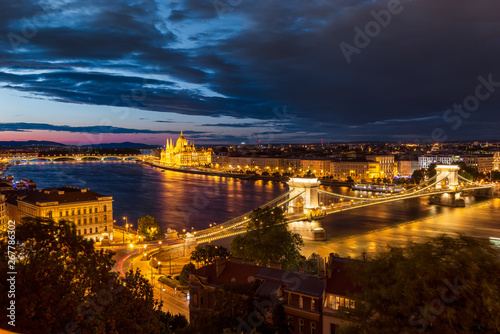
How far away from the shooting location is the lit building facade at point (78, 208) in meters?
15.7

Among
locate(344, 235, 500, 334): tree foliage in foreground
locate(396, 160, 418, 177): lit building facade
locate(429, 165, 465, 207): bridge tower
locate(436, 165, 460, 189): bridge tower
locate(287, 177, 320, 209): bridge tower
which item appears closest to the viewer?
locate(344, 235, 500, 334): tree foliage in foreground

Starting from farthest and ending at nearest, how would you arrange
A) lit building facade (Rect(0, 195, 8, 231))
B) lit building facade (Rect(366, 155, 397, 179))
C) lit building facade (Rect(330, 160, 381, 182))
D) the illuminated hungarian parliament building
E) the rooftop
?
1. the illuminated hungarian parliament building
2. lit building facade (Rect(366, 155, 397, 179))
3. lit building facade (Rect(330, 160, 381, 182))
4. lit building facade (Rect(0, 195, 8, 231))
5. the rooftop

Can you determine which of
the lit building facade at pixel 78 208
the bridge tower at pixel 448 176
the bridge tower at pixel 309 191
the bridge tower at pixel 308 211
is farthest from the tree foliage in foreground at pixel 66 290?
the bridge tower at pixel 448 176

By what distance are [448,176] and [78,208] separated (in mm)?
29607

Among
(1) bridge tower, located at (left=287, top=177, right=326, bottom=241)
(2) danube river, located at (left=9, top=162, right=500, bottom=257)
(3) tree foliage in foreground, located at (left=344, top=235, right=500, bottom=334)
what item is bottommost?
(2) danube river, located at (left=9, top=162, right=500, bottom=257)

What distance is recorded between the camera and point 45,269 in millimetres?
4004

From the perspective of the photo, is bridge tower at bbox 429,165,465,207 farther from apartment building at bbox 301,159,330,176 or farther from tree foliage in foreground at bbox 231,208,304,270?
tree foliage in foreground at bbox 231,208,304,270

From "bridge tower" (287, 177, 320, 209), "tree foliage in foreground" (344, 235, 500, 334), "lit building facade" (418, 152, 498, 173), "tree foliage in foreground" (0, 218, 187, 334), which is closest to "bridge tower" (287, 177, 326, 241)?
"bridge tower" (287, 177, 320, 209)

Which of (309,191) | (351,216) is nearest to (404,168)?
(351,216)

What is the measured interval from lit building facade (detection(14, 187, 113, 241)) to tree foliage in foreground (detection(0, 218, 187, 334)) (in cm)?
1206

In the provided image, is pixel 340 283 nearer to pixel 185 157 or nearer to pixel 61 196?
pixel 61 196

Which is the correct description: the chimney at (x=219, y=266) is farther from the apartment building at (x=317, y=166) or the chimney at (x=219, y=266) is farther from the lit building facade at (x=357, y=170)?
the apartment building at (x=317, y=166)

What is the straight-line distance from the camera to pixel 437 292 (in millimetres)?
4367

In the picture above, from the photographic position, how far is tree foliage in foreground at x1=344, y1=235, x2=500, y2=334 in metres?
4.20
